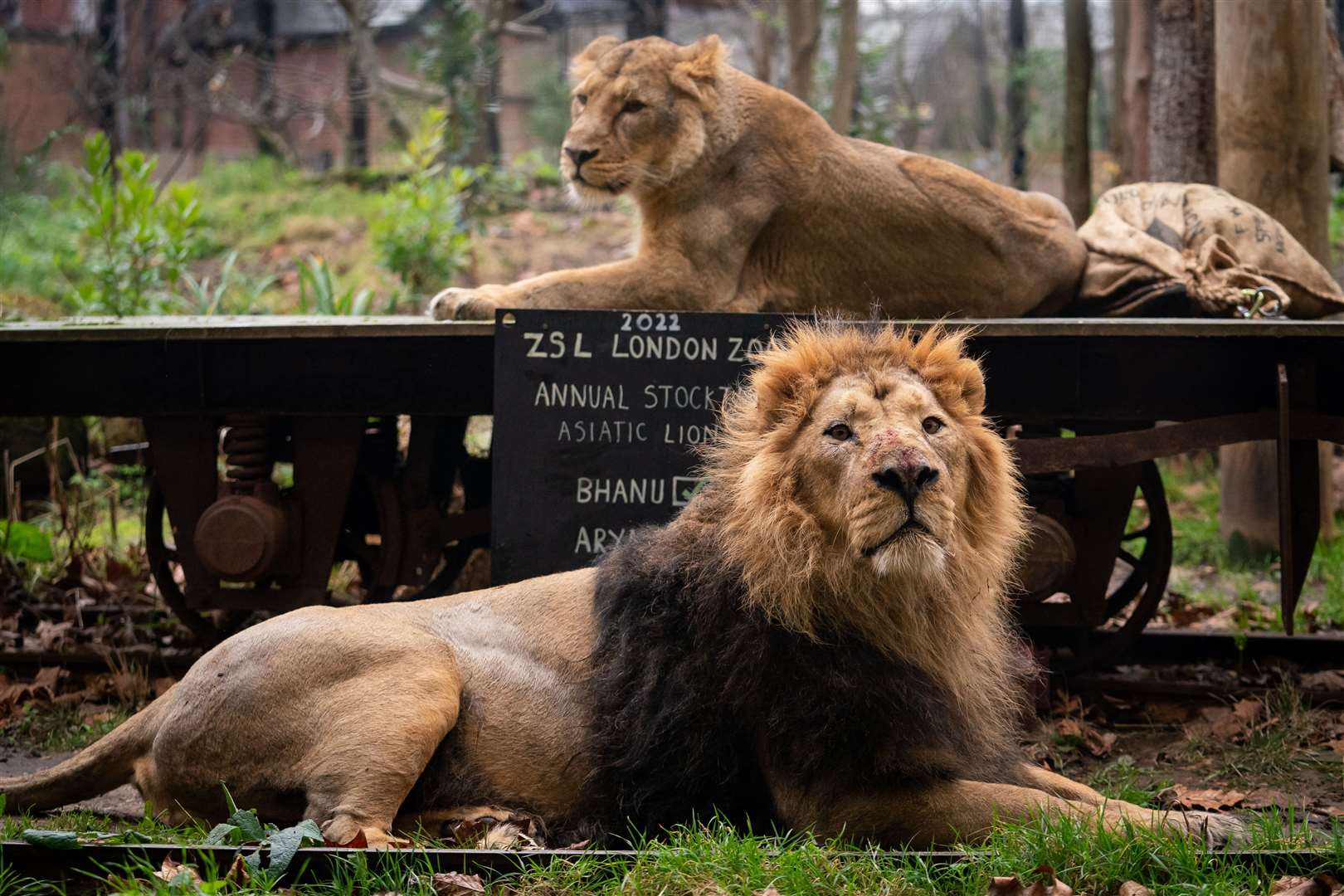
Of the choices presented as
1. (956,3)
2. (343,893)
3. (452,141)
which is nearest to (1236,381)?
(343,893)

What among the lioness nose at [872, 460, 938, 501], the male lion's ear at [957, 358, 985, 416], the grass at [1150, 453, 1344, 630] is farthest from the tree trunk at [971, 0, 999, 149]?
the lioness nose at [872, 460, 938, 501]

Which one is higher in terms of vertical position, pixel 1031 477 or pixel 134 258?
pixel 134 258

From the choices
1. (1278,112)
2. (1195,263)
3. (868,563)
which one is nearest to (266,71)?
(1278,112)

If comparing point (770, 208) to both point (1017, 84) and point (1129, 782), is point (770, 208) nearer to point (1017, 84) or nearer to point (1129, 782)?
point (1129, 782)

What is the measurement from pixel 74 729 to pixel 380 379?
1.78 meters

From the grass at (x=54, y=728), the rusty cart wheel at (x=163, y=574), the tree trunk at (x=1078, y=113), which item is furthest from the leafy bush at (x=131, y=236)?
the tree trunk at (x=1078, y=113)

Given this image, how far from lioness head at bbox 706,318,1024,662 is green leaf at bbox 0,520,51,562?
16.4 ft

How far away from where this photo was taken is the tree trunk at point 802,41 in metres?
11.0

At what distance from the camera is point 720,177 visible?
5688 millimetres

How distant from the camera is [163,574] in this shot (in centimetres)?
607

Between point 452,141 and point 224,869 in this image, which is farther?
point 452,141

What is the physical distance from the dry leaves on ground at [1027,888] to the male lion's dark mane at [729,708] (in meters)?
0.44

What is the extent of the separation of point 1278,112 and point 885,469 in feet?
14.9

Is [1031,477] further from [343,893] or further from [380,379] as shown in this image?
[343,893]
